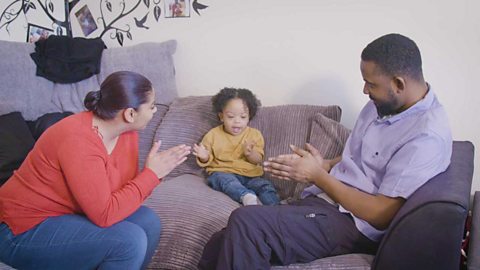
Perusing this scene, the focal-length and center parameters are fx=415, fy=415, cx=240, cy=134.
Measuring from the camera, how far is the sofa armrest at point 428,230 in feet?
3.59

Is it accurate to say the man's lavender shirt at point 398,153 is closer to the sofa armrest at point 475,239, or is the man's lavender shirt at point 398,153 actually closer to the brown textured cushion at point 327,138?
the brown textured cushion at point 327,138

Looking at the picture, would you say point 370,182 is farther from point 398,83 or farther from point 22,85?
point 22,85

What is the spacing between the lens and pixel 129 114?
4.62 feet

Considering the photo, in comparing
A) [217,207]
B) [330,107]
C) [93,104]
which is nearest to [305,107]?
[330,107]

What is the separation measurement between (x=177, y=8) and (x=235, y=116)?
0.88 meters

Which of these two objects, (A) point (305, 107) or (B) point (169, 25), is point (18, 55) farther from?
(A) point (305, 107)

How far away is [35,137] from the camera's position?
2.29 metres

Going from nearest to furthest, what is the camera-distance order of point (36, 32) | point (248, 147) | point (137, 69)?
point (248, 147) < point (137, 69) < point (36, 32)

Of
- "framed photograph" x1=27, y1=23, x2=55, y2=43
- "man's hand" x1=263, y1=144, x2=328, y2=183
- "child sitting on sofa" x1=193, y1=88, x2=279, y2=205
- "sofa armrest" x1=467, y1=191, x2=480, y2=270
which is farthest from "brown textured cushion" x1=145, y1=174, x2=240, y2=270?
"framed photograph" x1=27, y1=23, x2=55, y2=43

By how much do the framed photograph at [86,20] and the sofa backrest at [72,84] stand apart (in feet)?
1.26

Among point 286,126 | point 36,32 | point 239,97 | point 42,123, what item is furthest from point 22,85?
point 286,126

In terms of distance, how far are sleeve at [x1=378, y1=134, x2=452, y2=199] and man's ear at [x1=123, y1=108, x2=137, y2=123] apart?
0.86 metres

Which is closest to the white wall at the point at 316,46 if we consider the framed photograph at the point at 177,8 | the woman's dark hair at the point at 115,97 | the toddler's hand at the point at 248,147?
the framed photograph at the point at 177,8

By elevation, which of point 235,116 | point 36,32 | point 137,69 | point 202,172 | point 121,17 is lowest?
point 202,172
